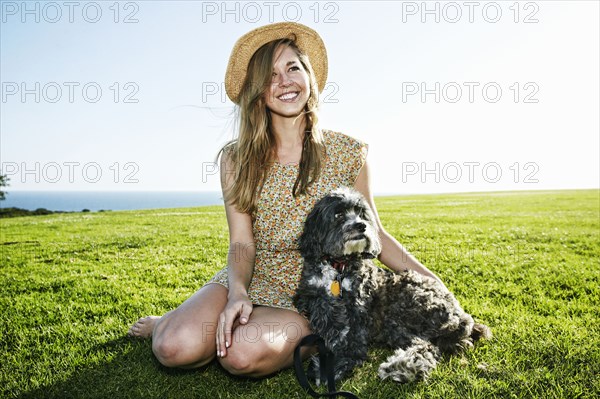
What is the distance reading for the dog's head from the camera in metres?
3.66

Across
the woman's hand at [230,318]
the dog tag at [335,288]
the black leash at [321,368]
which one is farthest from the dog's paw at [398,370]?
the woman's hand at [230,318]

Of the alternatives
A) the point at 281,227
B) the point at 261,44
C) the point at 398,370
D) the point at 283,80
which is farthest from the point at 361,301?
the point at 261,44

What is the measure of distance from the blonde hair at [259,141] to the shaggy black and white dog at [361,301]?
630 millimetres

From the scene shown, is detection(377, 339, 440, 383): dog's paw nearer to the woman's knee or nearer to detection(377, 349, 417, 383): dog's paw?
detection(377, 349, 417, 383): dog's paw

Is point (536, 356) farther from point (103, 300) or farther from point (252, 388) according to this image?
point (103, 300)

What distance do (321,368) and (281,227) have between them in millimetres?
1402

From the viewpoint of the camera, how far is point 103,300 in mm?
5941

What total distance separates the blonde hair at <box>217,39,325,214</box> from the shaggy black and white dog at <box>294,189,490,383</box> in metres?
0.63

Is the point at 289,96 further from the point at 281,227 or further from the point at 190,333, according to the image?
the point at 190,333

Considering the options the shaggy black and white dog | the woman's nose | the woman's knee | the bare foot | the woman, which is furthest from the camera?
the bare foot

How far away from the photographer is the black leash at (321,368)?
10.4ft

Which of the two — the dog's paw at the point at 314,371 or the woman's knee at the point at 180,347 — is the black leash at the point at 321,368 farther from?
the woman's knee at the point at 180,347

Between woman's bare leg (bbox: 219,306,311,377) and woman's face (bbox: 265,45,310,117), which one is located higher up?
woman's face (bbox: 265,45,310,117)

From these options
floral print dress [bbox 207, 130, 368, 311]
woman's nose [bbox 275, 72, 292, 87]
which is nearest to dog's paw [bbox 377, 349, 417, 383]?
floral print dress [bbox 207, 130, 368, 311]
